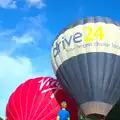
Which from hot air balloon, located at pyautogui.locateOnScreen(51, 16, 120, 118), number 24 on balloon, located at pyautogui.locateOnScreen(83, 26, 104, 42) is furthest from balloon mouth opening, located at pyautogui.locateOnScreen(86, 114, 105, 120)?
number 24 on balloon, located at pyautogui.locateOnScreen(83, 26, 104, 42)

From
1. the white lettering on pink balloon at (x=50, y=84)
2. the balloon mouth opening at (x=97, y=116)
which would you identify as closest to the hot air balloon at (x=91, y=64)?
the balloon mouth opening at (x=97, y=116)

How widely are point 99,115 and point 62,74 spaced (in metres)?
2.13

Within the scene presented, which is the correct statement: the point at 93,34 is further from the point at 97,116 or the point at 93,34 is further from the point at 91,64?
the point at 97,116

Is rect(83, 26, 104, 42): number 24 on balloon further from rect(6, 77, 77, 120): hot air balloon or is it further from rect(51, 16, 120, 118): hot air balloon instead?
rect(6, 77, 77, 120): hot air balloon

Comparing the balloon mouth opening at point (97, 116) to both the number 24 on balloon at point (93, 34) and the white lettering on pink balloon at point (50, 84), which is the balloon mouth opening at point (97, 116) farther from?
the number 24 on balloon at point (93, 34)

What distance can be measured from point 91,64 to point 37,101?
2.35 m

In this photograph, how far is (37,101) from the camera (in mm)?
14703

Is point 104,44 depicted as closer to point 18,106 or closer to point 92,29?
point 92,29

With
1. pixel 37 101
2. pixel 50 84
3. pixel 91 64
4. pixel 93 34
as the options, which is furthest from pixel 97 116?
pixel 93 34

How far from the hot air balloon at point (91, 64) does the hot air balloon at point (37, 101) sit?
0.44m

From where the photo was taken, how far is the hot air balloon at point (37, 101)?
14531 millimetres

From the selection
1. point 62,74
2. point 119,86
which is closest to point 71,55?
point 62,74

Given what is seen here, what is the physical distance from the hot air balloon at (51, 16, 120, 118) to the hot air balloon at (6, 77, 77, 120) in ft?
1.43

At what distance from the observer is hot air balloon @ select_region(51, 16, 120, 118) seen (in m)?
14.3
